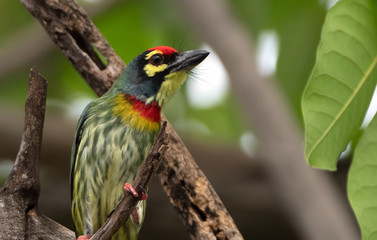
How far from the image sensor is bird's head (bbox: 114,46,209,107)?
12.1ft

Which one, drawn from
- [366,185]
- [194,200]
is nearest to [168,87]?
[194,200]

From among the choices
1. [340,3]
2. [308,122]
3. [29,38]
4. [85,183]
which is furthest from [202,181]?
[29,38]

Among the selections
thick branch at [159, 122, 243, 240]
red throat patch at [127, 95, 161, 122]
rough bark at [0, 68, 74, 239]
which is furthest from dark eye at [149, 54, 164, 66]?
rough bark at [0, 68, 74, 239]

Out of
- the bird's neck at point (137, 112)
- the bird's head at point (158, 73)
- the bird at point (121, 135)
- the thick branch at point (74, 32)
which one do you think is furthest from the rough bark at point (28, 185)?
the bird's head at point (158, 73)

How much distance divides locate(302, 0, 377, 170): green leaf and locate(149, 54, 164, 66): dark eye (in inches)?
52.7

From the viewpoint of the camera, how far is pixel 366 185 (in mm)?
2469

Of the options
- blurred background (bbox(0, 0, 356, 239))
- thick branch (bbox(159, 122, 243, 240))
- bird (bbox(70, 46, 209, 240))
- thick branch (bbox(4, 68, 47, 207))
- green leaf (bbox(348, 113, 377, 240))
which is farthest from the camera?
blurred background (bbox(0, 0, 356, 239))

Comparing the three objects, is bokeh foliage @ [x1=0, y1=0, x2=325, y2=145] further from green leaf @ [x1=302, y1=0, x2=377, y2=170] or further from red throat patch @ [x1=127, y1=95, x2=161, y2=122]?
green leaf @ [x1=302, y1=0, x2=377, y2=170]

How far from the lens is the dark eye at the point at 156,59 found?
369 centimetres

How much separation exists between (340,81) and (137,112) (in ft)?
4.32

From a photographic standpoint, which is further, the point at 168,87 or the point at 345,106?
the point at 168,87

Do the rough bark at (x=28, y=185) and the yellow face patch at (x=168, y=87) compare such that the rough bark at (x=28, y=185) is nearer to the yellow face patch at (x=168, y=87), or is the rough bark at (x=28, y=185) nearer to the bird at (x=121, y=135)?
the bird at (x=121, y=135)

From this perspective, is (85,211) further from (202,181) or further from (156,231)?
(156,231)

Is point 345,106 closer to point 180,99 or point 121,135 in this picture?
point 121,135
